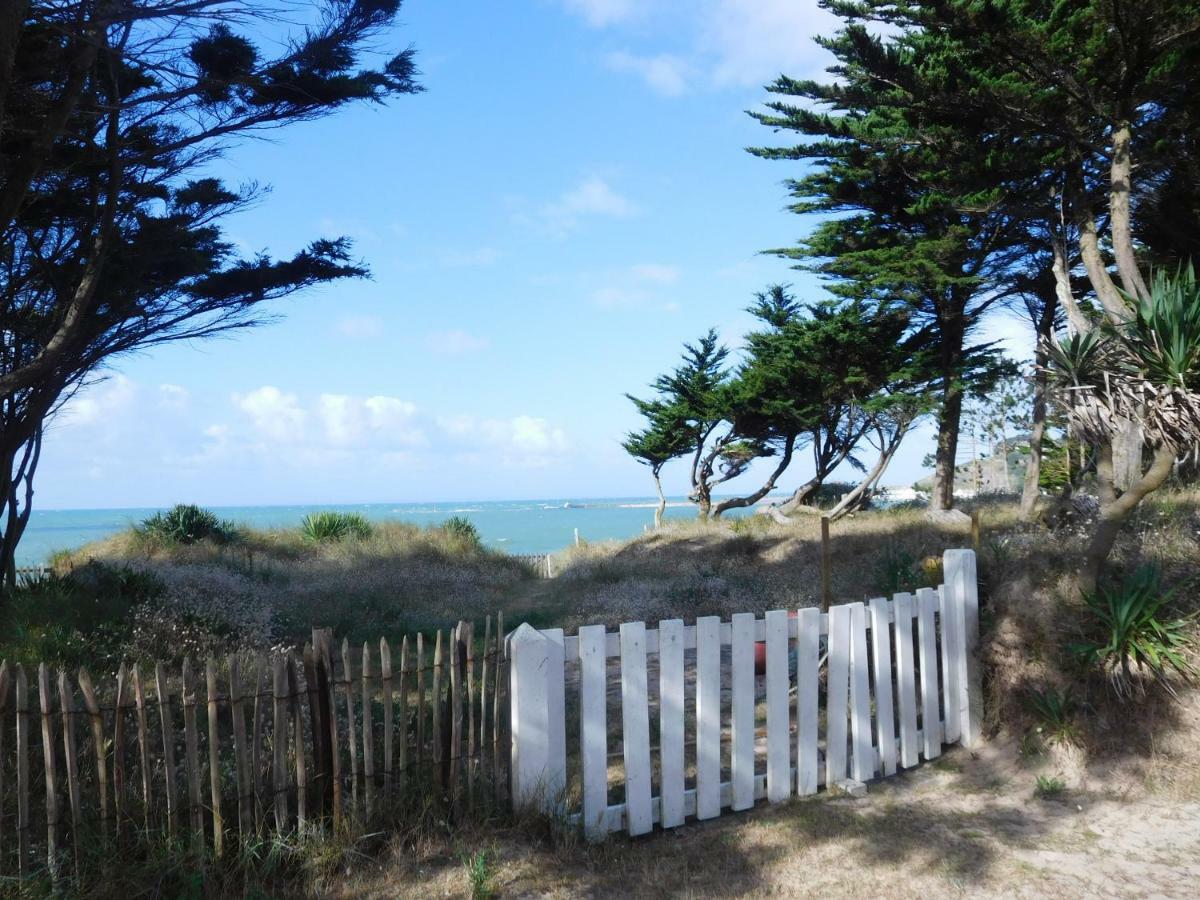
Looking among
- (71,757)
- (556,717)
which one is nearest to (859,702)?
(556,717)

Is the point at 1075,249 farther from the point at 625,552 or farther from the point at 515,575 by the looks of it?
the point at 515,575

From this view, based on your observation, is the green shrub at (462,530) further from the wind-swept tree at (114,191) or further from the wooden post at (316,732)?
the wooden post at (316,732)

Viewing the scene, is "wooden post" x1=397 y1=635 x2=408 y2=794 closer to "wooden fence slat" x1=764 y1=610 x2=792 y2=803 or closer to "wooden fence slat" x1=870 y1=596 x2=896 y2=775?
"wooden fence slat" x1=764 y1=610 x2=792 y2=803

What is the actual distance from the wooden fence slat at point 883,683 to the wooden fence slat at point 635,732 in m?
1.74

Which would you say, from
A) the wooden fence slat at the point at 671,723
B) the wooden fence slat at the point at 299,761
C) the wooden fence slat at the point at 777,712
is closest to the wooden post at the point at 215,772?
the wooden fence slat at the point at 299,761

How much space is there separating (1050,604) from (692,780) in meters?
2.85

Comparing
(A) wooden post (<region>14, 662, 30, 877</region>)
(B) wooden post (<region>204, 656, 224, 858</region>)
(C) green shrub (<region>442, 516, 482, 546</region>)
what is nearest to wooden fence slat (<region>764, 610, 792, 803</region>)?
(B) wooden post (<region>204, 656, 224, 858</region>)

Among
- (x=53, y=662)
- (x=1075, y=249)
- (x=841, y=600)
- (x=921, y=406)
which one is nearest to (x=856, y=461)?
(x=921, y=406)

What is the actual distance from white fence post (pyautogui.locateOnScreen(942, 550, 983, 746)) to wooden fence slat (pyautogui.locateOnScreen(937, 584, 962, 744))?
1.1 inches

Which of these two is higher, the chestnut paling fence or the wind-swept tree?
the wind-swept tree

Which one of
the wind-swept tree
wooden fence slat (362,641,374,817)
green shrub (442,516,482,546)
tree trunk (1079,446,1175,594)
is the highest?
the wind-swept tree

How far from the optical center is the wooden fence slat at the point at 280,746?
3826 millimetres

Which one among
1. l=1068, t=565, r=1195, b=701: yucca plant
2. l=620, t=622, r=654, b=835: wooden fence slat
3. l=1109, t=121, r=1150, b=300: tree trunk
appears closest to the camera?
l=620, t=622, r=654, b=835: wooden fence slat

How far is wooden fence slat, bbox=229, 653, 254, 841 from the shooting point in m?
3.72
